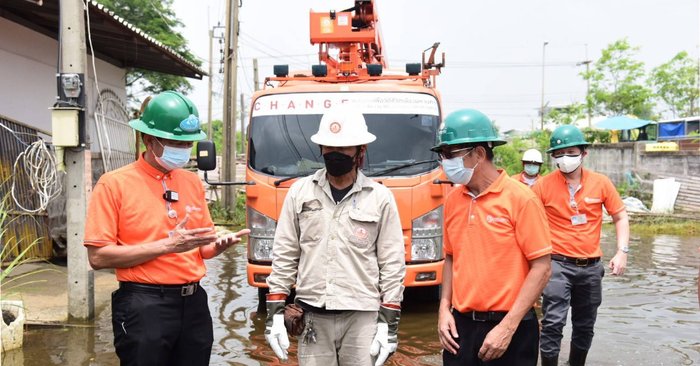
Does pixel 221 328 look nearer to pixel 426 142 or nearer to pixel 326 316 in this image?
pixel 426 142

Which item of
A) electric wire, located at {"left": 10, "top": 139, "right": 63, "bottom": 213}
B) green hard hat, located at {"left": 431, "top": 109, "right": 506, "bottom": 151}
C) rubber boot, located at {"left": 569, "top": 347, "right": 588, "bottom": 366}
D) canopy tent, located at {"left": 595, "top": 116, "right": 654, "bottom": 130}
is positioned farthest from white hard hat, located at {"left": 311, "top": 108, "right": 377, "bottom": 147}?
canopy tent, located at {"left": 595, "top": 116, "right": 654, "bottom": 130}

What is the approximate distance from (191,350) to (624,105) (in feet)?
111

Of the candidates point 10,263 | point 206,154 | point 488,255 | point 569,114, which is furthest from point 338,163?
point 569,114

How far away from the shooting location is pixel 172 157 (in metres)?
3.21

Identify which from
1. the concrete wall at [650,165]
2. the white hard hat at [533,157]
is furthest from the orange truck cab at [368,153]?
the concrete wall at [650,165]

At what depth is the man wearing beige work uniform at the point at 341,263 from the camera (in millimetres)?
3025

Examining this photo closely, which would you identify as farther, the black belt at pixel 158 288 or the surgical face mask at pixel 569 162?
the surgical face mask at pixel 569 162

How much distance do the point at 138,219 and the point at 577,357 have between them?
141 inches

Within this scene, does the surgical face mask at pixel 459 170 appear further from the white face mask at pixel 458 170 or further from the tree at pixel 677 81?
the tree at pixel 677 81

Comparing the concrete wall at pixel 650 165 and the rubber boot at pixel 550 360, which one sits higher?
the concrete wall at pixel 650 165

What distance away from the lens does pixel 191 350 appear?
10.3ft

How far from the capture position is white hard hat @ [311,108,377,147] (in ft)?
10.0

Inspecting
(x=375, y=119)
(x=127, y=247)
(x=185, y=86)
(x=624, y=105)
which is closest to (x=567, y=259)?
(x=375, y=119)

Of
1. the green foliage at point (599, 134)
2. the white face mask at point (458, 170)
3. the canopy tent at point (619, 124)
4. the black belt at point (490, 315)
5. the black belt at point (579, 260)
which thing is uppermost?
the canopy tent at point (619, 124)
